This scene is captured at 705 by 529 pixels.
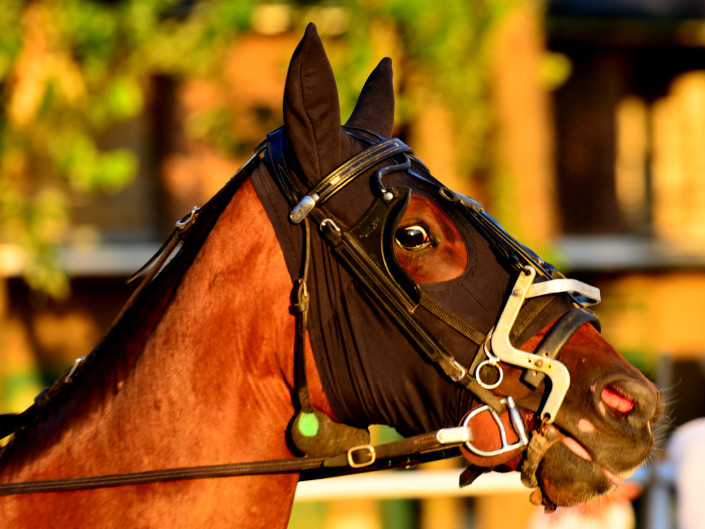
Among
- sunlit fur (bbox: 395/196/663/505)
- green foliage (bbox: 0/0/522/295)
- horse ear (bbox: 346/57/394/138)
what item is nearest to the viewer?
sunlit fur (bbox: 395/196/663/505)

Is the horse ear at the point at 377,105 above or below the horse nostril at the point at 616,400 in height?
above

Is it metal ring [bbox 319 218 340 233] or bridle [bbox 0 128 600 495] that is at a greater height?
metal ring [bbox 319 218 340 233]

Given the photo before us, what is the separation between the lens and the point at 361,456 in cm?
192

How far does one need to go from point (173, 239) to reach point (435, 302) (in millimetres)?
651

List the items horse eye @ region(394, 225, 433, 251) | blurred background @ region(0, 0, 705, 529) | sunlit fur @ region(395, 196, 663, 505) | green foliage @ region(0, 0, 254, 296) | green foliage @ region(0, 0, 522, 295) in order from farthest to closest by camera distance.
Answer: green foliage @ region(0, 0, 254, 296), blurred background @ region(0, 0, 705, 529), green foliage @ region(0, 0, 522, 295), horse eye @ region(394, 225, 433, 251), sunlit fur @ region(395, 196, 663, 505)

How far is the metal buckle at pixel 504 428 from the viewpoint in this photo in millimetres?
1847

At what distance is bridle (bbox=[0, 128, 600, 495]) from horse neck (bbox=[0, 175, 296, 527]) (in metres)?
0.04

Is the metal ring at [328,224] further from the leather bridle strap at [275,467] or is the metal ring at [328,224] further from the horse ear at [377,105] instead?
the leather bridle strap at [275,467]

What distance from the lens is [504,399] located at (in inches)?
73.9

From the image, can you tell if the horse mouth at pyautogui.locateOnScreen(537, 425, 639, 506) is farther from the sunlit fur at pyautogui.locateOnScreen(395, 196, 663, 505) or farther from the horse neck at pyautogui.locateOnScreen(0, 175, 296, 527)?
the horse neck at pyautogui.locateOnScreen(0, 175, 296, 527)

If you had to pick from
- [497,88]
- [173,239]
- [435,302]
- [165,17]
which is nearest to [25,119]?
[165,17]

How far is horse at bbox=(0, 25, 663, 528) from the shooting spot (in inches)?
72.6

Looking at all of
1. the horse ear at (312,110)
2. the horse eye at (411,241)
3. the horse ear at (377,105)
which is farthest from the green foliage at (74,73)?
the horse eye at (411,241)

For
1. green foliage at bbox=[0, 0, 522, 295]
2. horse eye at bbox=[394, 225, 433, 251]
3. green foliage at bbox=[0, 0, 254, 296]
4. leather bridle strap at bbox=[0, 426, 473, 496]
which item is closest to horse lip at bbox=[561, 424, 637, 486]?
leather bridle strap at bbox=[0, 426, 473, 496]
